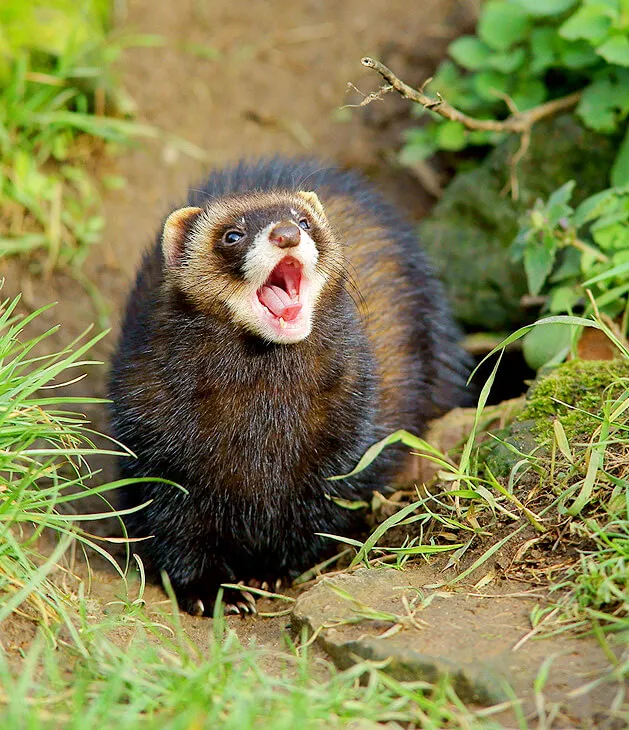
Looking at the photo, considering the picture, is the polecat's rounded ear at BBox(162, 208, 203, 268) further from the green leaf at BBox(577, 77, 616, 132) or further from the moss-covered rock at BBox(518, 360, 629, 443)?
the green leaf at BBox(577, 77, 616, 132)

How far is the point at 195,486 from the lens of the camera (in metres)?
4.66

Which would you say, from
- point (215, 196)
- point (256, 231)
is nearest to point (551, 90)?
point (215, 196)

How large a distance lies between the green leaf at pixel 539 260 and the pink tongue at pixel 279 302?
5.74 feet

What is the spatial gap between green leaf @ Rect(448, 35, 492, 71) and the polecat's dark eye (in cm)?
318

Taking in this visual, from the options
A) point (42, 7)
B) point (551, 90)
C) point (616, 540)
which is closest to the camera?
point (616, 540)

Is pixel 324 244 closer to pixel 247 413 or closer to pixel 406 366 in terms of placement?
pixel 247 413

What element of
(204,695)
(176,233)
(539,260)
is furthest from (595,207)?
(204,695)

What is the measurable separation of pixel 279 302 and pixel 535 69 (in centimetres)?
316

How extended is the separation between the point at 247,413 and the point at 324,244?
879 mm

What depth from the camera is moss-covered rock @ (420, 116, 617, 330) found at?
6504 mm

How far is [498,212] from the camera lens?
686cm

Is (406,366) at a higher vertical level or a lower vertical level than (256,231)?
lower

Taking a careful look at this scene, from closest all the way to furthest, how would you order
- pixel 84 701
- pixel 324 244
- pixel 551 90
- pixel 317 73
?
1. pixel 84 701
2. pixel 324 244
3. pixel 551 90
4. pixel 317 73

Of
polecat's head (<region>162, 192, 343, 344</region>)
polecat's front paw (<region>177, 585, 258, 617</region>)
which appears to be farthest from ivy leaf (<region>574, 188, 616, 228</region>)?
polecat's front paw (<region>177, 585, 258, 617</region>)
